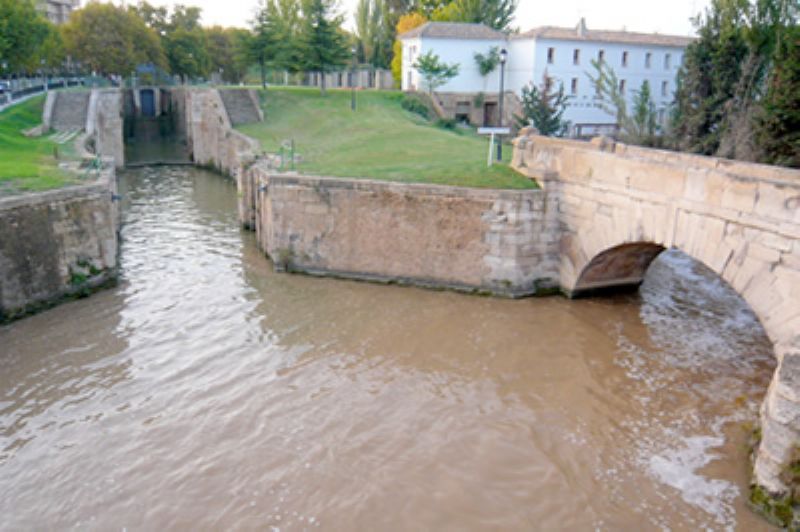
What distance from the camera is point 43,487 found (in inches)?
331

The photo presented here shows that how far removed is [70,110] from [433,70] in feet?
64.1

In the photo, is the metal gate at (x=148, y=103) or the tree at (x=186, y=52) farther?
the tree at (x=186, y=52)

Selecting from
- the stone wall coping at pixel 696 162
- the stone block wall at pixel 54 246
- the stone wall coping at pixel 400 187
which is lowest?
the stone block wall at pixel 54 246

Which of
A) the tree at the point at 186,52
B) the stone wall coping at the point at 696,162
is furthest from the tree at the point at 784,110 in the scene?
the tree at the point at 186,52

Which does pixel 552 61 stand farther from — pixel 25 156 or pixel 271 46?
pixel 25 156

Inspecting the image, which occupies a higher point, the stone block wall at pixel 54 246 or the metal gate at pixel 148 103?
the metal gate at pixel 148 103

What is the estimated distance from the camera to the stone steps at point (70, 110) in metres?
29.6

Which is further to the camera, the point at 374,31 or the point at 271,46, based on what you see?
the point at 374,31

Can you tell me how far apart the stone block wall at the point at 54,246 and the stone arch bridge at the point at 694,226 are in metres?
10.2

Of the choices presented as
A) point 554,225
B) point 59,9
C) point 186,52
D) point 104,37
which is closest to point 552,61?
point 554,225

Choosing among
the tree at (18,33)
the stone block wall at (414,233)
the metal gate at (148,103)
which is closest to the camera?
the stone block wall at (414,233)

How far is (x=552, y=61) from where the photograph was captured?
37.5 meters

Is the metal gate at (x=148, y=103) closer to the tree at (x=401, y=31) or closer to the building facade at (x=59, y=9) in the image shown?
the tree at (x=401, y=31)

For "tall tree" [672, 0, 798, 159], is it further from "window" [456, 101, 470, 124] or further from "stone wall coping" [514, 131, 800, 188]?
"window" [456, 101, 470, 124]
